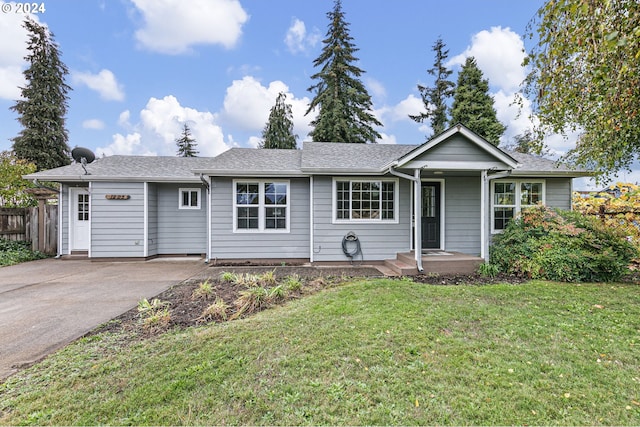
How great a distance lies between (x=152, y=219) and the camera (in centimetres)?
905

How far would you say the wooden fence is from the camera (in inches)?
364

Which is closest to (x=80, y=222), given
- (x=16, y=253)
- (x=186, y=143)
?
(x=16, y=253)

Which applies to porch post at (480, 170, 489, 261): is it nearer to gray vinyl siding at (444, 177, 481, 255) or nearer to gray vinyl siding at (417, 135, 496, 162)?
gray vinyl siding at (417, 135, 496, 162)

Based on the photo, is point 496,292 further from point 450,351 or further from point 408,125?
point 408,125

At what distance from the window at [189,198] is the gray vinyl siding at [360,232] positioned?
14.1 ft

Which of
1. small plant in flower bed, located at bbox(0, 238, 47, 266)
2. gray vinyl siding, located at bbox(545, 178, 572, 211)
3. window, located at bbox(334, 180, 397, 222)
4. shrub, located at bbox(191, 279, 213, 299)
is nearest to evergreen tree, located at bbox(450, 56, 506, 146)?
gray vinyl siding, located at bbox(545, 178, 572, 211)

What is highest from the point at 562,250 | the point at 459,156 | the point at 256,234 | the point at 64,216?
the point at 459,156

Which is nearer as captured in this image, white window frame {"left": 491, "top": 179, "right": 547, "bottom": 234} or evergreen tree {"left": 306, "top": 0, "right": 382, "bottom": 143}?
white window frame {"left": 491, "top": 179, "right": 547, "bottom": 234}

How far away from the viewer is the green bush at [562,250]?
6.05 meters

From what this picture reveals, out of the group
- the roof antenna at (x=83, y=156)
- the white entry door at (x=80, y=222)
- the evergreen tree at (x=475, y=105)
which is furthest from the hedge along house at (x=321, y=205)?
the evergreen tree at (x=475, y=105)

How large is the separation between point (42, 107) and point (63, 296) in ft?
70.2

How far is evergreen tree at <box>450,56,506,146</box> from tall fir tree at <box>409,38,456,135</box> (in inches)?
99.3

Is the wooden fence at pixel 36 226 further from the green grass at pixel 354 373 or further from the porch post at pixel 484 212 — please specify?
the porch post at pixel 484 212

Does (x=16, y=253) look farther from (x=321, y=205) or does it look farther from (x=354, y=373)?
(x=354, y=373)
